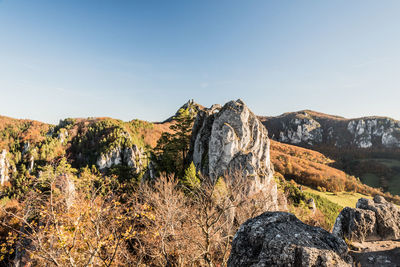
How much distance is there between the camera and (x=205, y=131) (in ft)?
103

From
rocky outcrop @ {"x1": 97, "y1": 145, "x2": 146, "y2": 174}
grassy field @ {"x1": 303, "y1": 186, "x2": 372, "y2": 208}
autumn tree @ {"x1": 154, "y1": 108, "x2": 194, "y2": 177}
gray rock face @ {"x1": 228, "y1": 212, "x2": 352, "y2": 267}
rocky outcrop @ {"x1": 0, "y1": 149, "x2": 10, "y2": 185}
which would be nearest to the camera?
gray rock face @ {"x1": 228, "y1": 212, "x2": 352, "y2": 267}

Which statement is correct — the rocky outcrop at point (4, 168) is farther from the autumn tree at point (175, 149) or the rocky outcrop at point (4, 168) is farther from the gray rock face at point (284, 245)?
the gray rock face at point (284, 245)

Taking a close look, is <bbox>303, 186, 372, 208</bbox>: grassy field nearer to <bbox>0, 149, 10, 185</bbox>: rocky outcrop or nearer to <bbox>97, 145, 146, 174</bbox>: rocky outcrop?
<bbox>97, 145, 146, 174</bbox>: rocky outcrop

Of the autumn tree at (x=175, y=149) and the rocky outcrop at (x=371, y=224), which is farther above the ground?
the autumn tree at (x=175, y=149)

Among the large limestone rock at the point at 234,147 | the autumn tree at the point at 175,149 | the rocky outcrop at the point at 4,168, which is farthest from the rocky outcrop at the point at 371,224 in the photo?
the rocky outcrop at the point at 4,168

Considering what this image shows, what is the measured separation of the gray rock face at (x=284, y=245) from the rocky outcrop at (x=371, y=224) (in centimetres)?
948

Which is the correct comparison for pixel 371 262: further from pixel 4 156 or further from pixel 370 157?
pixel 370 157

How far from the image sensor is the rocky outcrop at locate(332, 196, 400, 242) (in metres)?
11.0

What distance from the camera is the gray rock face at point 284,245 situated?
427 cm

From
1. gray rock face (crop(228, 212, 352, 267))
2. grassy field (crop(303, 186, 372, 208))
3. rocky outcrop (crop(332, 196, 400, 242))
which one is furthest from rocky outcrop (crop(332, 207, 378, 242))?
grassy field (crop(303, 186, 372, 208))

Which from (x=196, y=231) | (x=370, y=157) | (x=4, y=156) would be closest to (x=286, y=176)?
(x=196, y=231)

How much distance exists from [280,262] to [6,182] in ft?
496

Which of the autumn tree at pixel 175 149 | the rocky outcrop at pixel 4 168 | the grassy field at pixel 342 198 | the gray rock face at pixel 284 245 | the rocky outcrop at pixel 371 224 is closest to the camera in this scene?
the gray rock face at pixel 284 245

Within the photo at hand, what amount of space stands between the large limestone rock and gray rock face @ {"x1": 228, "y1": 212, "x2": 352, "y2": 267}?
20.0 m
